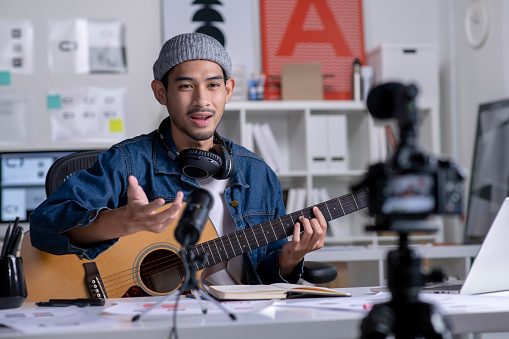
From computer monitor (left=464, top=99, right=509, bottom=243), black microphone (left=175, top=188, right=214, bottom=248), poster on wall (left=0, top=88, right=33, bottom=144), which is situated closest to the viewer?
black microphone (left=175, top=188, right=214, bottom=248)

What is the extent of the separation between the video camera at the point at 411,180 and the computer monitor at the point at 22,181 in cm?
278

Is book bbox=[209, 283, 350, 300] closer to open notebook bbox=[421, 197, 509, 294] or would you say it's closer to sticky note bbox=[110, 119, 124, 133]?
open notebook bbox=[421, 197, 509, 294]

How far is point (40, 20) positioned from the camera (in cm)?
336

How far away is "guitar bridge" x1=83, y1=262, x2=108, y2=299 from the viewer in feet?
5.13

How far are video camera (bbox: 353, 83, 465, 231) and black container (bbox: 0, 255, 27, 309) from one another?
818mm

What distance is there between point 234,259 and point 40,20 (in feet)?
7.38

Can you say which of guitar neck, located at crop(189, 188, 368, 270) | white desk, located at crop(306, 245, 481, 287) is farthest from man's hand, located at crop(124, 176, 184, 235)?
white desk, located at crop(306, 245, 481, 287)

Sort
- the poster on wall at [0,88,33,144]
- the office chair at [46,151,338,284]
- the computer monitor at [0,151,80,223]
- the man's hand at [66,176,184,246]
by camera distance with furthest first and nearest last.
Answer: the poster on wall at [0,88,33,144]
the computer monitor at [0,151,80,223]
the office chair at [46,151,338,284]
the man's hand at [66,176,184,246]

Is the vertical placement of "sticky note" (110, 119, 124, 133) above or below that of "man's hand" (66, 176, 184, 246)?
above

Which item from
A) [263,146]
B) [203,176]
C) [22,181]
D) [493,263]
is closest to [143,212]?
[203,176]

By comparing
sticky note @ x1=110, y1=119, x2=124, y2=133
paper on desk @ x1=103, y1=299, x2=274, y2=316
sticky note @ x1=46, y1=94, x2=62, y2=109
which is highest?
sticky note @ x1=46, y1=94, x2=62, y2=109

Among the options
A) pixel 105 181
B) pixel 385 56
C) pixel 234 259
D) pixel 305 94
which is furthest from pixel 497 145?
pixel 105 181

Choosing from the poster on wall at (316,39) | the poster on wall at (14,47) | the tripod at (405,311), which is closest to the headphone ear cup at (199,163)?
the tripod at (405,311)

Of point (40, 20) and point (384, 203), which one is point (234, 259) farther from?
point (40, 20)
